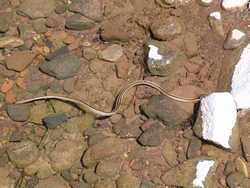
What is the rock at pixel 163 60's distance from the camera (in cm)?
386

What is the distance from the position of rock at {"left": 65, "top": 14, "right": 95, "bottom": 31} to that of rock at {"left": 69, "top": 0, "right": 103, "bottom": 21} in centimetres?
4

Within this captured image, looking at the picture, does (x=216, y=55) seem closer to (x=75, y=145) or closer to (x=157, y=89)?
(x=157, y=89)

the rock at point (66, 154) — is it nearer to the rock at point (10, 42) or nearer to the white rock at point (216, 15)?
the rock at point (10, 42)

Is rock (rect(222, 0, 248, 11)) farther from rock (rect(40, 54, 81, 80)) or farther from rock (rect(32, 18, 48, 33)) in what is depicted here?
rock (rect(32, 18, 48, 33))

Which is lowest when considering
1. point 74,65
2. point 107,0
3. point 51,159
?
point 51,159

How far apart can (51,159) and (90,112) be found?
1.45ft

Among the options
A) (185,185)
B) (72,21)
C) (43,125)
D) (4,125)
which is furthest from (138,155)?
(72,21)

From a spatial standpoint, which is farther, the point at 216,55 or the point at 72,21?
the point at 72,21

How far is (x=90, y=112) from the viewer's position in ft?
12.5

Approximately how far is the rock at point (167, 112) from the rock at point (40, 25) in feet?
3.72

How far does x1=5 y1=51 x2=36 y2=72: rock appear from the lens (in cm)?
407

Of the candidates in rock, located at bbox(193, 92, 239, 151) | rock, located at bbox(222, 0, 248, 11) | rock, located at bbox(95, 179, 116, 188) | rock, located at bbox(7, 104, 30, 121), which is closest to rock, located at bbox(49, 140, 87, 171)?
rock, located at bbox(95, 179, 116, 188)

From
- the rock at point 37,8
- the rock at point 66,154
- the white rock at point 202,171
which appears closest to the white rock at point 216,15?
the white rock at point 202,171

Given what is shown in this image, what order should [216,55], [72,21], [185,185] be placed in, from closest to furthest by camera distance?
[185,185]
[216,55]
[72,21]
